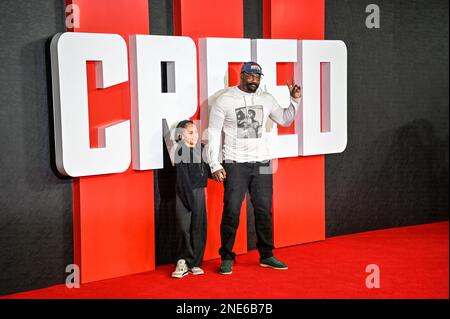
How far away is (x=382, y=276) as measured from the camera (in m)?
5.17

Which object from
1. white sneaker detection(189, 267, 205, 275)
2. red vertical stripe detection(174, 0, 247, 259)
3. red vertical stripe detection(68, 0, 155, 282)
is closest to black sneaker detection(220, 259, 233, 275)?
white sneaker detection(189, 267, 205, 275)

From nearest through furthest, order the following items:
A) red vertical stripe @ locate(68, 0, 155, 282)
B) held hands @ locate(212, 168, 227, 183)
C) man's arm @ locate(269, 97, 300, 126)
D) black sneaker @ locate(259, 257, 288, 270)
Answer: red vertical stripe @ locate(68, 0, 155, 282) → held hands @ locate(212, 168, 227, 183) → black sneaker @ locate(259, 257, 288, 270) → man's arm @ locate(269, 97, 300, 126)

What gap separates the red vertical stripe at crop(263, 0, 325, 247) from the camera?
613cm

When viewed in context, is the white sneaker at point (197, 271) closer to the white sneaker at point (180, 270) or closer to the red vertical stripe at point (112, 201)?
the white sneaker at point (180, 270)

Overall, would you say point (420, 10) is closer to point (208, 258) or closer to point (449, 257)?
point (449, 257)

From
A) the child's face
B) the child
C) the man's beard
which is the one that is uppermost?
the man's beard

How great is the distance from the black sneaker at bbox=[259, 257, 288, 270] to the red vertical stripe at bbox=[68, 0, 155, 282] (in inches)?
35.1

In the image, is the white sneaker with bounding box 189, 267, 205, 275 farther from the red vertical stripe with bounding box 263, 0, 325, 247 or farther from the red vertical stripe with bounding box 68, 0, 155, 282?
the red vertical stripe with bounding box 263, 0, 325, 247

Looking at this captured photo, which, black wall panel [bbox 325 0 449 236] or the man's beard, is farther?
black wall panel [bbox 325 0 449 236]

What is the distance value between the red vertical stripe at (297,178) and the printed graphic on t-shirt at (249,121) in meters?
0.92

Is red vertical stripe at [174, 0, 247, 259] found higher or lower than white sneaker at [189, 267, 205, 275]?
higher

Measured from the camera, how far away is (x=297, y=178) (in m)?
6.34

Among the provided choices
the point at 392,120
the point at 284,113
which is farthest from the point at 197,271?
the point at 392,120

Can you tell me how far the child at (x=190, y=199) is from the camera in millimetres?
5219
